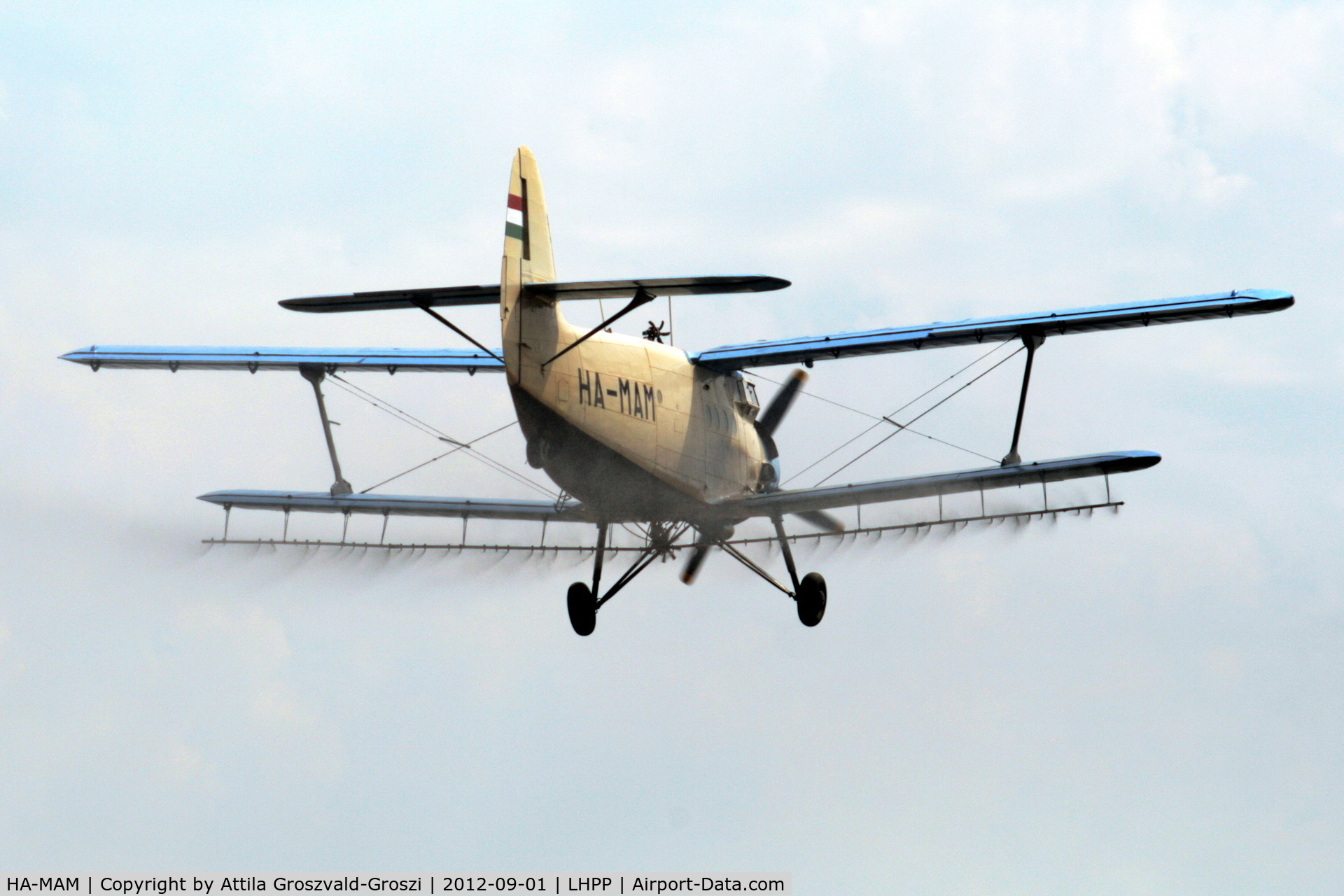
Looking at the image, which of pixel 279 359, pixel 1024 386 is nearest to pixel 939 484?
pixel 1024 386

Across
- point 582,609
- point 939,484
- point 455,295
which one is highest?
point 455,295

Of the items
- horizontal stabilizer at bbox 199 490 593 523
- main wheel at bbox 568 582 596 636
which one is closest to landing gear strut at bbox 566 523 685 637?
main wheel at bbox 568 582 596 636

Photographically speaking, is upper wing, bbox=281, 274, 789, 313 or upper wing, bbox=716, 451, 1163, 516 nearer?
upper wing, bbox=281, 274, 789, 313

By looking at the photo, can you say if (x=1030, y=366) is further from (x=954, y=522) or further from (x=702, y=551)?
(x=702, y=551)

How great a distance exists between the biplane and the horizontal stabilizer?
2 cm

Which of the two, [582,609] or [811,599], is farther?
[811,599]

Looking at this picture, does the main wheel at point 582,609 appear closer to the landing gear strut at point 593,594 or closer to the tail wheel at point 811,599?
the landing gear strut at point 593,594

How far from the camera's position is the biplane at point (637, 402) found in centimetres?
1936

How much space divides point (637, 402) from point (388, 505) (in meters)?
5.22

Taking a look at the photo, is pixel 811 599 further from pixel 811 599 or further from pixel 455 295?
pixel 455 295

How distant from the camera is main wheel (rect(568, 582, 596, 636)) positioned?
74.1ft

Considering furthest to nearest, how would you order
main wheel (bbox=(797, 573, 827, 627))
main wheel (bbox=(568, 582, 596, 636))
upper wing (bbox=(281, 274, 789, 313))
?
main wheel (bbox=(797, 573, 827, 627)), main wheel (bbox=(568, 582, 596, 636)), upper wing (bbox=(281, 274, 789, 313))

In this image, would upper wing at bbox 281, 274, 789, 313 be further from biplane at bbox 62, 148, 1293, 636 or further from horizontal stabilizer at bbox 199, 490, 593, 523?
horizontal stabilizer at bbox 199, 490, 593, 523

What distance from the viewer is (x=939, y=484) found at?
21.9 meters
